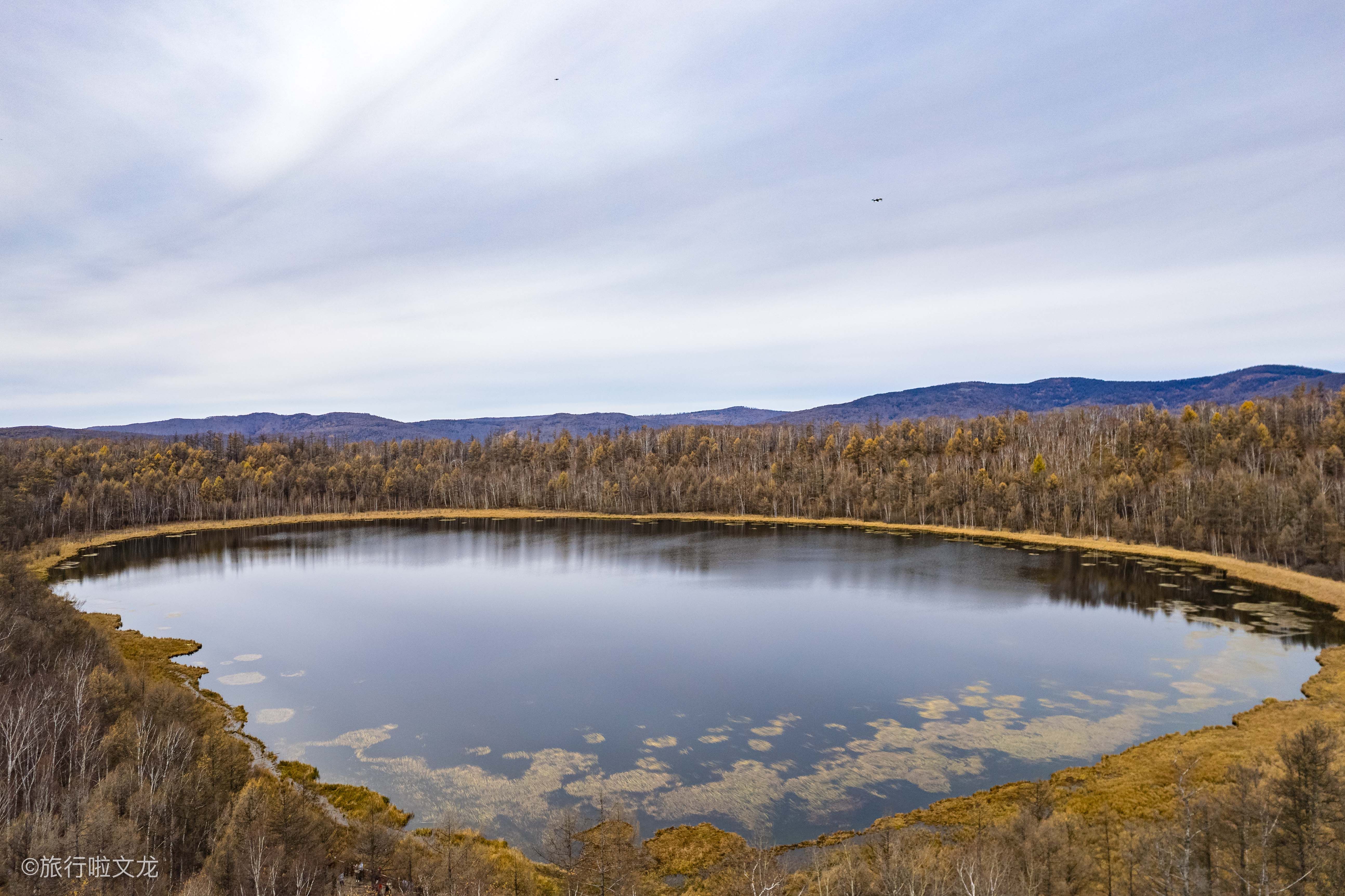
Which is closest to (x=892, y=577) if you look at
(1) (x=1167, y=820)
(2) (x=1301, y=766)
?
(1) (x=1167, y=820)

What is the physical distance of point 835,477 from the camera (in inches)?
5241

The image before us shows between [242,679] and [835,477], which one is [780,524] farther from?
[242,679]

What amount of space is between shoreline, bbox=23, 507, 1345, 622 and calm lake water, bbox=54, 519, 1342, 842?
3.76m

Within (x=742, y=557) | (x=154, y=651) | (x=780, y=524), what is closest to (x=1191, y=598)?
(x=742, y=557)

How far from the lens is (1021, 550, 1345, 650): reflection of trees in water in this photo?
45656mm

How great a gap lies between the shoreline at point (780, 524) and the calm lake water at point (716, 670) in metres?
3.76

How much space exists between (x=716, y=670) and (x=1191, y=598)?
4486 centimetres

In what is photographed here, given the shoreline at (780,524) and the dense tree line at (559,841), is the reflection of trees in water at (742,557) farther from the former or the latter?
the dense tree line at (559,841)

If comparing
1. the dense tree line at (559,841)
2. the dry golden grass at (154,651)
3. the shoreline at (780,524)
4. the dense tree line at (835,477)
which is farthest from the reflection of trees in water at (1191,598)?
the dry golden grass at (154,651)

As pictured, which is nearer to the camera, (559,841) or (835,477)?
(559,841)

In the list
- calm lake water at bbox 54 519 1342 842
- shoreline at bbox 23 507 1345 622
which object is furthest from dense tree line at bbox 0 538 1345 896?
shoreline at bbox 23 507 1345 622

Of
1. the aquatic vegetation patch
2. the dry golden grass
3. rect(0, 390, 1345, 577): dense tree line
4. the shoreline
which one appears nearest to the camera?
the dry golden grass

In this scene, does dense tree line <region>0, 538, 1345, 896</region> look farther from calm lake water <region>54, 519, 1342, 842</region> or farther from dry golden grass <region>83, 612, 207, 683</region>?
dry golden grass <region>83, 612, 207, 683</region>

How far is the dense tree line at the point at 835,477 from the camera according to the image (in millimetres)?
83500
